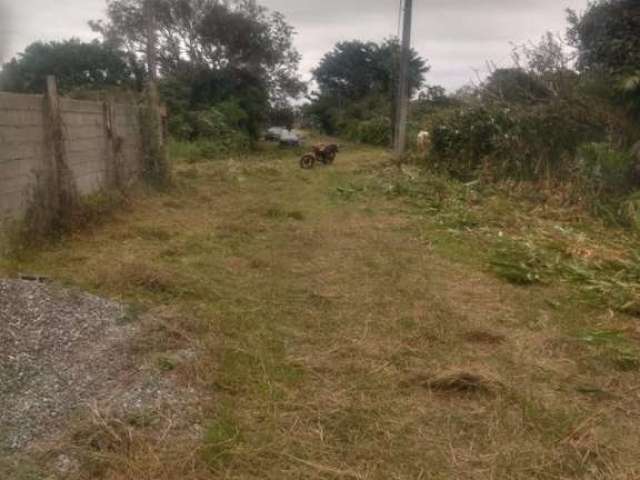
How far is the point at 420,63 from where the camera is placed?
36.8 metres

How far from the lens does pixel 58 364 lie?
3.29 metres

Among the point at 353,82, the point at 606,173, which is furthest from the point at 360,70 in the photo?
the point at 606,173

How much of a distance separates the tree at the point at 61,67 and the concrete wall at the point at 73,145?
35.5 feet

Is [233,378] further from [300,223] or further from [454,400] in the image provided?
[300,223]

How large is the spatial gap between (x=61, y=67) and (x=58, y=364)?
726 inches

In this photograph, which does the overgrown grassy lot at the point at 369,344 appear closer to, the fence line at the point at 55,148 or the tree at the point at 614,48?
the fence line at the point at 55,148

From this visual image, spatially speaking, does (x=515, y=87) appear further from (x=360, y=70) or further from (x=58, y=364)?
(x=360, y=70)

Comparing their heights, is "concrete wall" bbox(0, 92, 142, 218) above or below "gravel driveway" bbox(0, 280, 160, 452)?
above

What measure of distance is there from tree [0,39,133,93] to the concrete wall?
10808 millimetres

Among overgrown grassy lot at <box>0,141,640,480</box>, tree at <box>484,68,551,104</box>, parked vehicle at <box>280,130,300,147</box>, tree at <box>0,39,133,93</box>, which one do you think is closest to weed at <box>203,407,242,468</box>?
overgrown grassy lot at <box>0,141,640,480</box>

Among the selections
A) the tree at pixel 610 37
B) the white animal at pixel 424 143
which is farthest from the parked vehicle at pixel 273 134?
the tree at pixel 610 37

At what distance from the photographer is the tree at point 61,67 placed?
61.9 ft

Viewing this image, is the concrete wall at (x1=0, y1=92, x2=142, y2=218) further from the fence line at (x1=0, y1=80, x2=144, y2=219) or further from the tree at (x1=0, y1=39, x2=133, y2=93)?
the tree at (x1=0, y1=39, x2=133, y2=93)

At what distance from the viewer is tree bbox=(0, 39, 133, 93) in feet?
61.9
